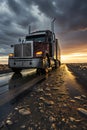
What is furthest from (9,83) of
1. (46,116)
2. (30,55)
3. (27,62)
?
(46,116)

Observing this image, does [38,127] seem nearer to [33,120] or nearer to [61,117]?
[33,120]

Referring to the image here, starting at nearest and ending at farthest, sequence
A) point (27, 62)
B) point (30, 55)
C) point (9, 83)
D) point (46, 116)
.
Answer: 1. point (46, 116)
2. point (9, 83)
3. point (27, 62)
4. point (30, 55)

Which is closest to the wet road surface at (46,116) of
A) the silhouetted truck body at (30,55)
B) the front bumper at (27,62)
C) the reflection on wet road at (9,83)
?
the reflection on wet road at (9,83)

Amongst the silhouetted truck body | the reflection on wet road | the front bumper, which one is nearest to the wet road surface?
the reflection on wet road

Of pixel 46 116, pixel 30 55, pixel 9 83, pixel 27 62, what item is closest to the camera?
pixel 46 116

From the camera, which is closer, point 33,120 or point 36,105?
point 33,120

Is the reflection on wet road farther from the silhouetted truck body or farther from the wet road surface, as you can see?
the silhouetted truck body

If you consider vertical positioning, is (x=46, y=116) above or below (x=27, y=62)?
below

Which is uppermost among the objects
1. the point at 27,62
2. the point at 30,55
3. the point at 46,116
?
the point at 30,55

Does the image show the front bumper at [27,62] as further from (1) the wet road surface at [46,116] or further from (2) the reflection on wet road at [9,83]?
(1) the wet road surface at [46,116]

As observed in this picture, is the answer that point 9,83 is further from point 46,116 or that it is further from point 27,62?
point 46,116

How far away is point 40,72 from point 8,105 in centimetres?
876

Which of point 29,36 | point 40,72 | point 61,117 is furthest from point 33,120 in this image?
point 29,36

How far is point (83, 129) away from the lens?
237 centimetres
